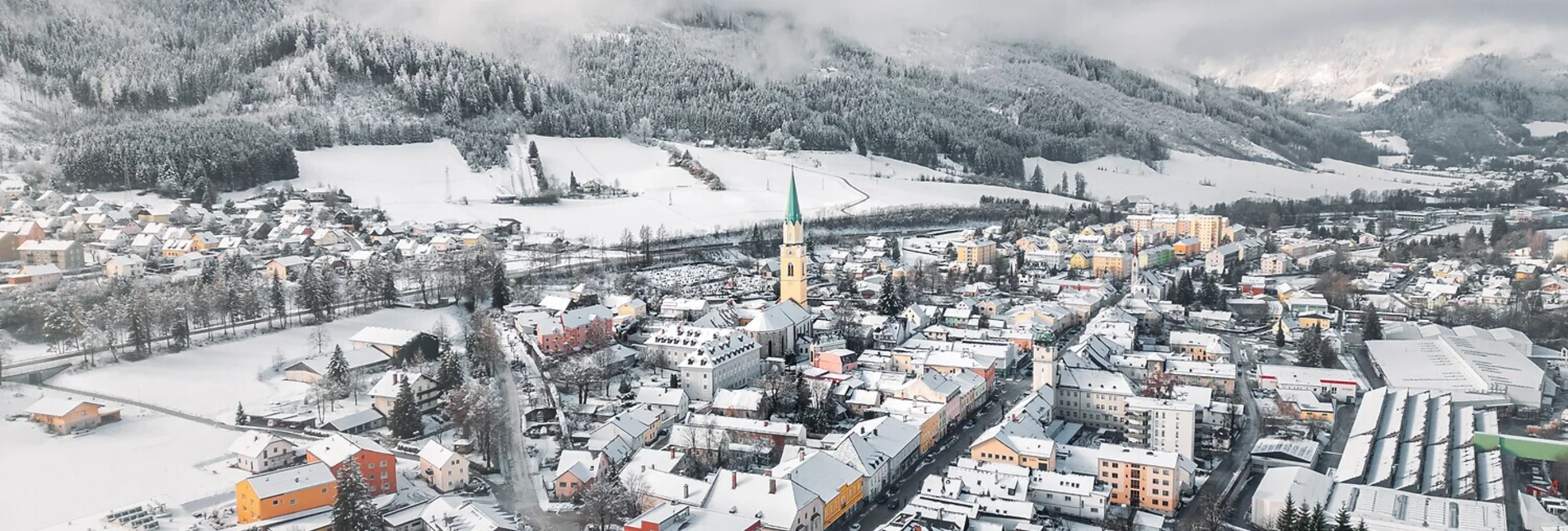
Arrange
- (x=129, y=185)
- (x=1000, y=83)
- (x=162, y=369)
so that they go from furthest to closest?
(x=1000, y=83), (x=129, y=185), (x=162, y=369)

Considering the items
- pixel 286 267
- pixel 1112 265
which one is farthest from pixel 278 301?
pixel 1112 265

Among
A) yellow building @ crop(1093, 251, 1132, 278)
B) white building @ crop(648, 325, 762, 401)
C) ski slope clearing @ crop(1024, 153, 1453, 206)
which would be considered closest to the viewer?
white building @ crop(648, 325, 762, 401)

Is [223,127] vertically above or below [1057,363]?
above

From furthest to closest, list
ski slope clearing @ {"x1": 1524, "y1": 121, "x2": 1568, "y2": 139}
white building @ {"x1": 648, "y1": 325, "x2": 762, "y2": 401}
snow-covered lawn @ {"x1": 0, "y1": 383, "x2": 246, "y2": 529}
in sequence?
ski slope clearing @ {"x1": 1524, "y1": 121, "x2": 1568, "y2": 139} → white building @ {"x1": 648, "y1": 325, "x2": 762, "y2": 401} → snow-covered lawn @ {"x1": 0, "y1": 383, "x2": 246, "y2": 529}

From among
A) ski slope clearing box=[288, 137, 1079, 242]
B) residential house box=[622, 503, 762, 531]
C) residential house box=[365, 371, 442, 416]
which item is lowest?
residential house box=[622, 503, 762, 531]

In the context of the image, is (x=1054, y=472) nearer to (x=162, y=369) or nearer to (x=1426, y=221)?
(x=162, y=369)

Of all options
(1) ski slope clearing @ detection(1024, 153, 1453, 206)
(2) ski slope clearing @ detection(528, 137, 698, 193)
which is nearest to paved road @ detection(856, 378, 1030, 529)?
(2) ski slope clearing @ detection(528, 137, 698, 193)

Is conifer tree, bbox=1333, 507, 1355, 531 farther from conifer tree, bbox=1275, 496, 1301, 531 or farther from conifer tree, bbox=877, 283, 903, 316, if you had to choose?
conifer tree, bbox=877, 283, 903, 316

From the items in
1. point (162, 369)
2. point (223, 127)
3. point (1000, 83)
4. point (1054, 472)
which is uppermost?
A: point (1000, 83)

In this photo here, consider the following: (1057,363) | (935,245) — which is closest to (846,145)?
(935,245)
